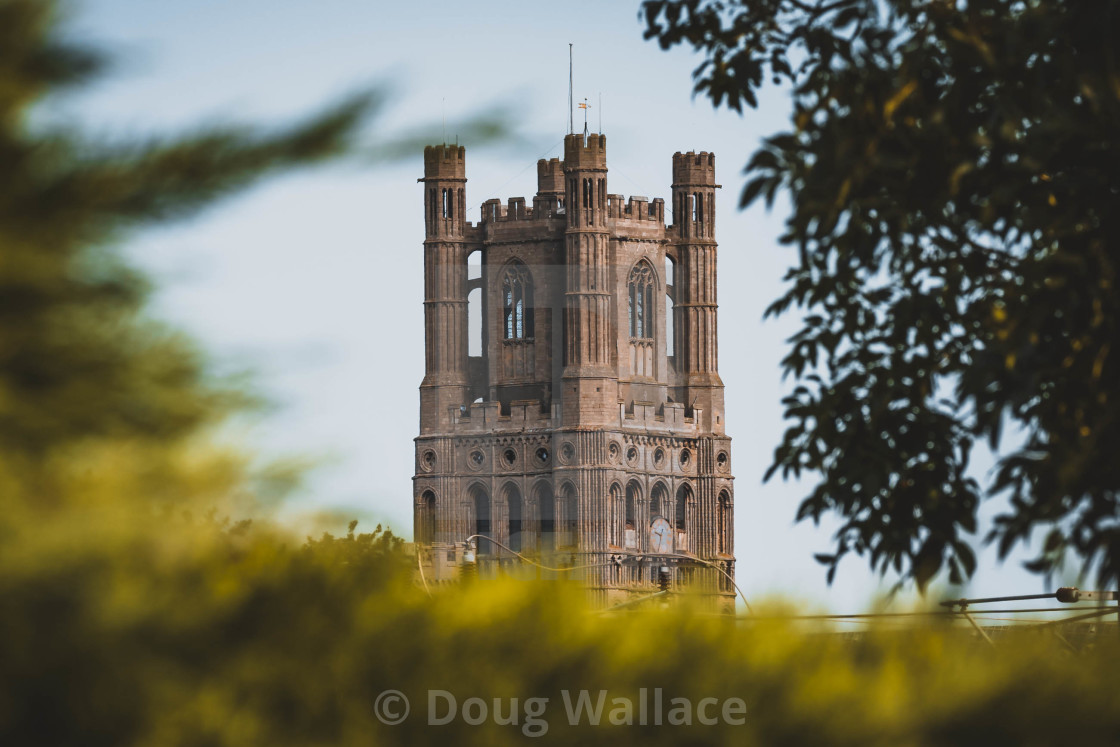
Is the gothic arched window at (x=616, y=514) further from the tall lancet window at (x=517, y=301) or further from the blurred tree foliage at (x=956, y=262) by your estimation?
the blurred tree foliage at (x=956, y=262)

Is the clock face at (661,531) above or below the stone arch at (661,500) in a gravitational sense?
below

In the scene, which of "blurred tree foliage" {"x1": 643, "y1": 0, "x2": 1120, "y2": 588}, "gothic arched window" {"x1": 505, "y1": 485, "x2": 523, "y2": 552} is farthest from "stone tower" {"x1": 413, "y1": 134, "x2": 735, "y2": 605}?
"blurred tree foliage" {"x1": 643, "y1": 0, "x2": 1120, "y2": 588}

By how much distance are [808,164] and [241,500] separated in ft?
14.3

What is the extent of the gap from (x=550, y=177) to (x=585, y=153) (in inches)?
221

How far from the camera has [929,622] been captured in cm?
469

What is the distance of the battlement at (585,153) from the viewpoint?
93312mm

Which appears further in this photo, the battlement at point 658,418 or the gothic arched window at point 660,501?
the gothic arched window at point 660,501

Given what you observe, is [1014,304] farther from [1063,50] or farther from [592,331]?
[592,331]

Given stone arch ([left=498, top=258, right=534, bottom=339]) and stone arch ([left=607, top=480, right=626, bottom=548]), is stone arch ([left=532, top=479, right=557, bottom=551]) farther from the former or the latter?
stone arch ([left=498, top=258, right=534, bottom=339])

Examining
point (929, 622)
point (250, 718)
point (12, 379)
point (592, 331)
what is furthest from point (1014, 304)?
point (592, 331)

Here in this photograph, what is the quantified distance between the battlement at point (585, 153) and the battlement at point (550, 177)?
4534 mm

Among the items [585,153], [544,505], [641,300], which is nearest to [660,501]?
[544,505]

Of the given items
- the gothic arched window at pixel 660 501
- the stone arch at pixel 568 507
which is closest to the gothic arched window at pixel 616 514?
the stone arch at pixel 568 507

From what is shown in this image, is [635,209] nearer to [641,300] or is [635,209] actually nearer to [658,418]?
[641,300]
